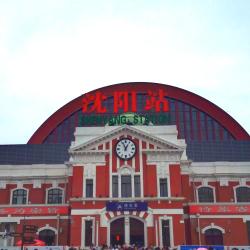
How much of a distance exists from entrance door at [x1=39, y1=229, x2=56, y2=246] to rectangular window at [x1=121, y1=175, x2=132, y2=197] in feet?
34.2

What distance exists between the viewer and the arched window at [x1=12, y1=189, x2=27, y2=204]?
51.9 metres

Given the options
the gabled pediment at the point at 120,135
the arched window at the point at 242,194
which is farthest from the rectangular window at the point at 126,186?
the arched window at the point at 242,194

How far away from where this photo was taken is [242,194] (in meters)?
51.2

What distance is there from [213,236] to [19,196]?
25.6m

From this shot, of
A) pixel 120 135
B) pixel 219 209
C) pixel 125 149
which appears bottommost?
pixel 219 209

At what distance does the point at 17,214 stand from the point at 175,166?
65.3 ft

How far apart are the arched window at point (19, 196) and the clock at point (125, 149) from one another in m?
15.3

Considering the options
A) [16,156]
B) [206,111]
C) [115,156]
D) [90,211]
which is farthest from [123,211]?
[206,111]

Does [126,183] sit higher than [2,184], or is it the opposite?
[2,184]

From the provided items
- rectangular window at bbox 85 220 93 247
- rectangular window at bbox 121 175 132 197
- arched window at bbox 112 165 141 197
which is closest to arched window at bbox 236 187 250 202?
arched window at bbox 112 165 141 197

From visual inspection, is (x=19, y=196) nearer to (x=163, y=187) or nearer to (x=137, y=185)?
(x=137, y=185)

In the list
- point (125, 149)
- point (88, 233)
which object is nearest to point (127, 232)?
point (88, 233)

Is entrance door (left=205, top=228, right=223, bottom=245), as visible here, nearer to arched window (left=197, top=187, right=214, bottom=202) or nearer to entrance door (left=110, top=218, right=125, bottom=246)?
arched window (left=197, top=187, right=214, bottom=202)

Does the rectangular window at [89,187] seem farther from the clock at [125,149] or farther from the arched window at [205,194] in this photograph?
the arched window at [205,194]
